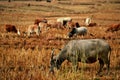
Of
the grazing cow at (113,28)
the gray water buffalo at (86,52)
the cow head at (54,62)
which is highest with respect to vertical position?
the gray water buffalo at (86,52)

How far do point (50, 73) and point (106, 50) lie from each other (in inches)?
86.4

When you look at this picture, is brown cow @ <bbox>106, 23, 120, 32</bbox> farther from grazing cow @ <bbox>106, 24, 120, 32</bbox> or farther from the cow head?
the cow head

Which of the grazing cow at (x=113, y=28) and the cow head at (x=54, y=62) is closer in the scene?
the cow head at (x=54, y=62)

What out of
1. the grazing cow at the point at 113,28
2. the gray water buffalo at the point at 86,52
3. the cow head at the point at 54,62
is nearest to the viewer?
the cow head at the point at 54,62

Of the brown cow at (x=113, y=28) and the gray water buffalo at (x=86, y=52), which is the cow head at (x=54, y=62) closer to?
the gray water buffalo at (x=86, y=52)

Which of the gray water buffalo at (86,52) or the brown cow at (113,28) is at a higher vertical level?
the gray water buffalo at (86,52)

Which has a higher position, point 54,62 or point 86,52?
point 86,52

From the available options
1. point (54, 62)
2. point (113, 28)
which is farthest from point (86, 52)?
point (113, 28)

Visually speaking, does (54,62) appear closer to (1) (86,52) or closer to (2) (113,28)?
(1) (86,52)

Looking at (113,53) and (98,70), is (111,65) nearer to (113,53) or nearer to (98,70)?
(98,70)

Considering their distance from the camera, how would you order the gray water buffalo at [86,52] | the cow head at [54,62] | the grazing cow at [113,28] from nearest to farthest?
the cow head at [54,62] → the gray water buffalo at [86,52] → the grazing cow at [113,28]

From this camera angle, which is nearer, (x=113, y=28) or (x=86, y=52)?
(x=86, y=52)

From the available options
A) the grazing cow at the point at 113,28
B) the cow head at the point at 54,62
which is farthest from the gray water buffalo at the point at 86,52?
the grazing cow at the point at 113,28

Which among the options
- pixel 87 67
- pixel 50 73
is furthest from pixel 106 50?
pixel 50 73
